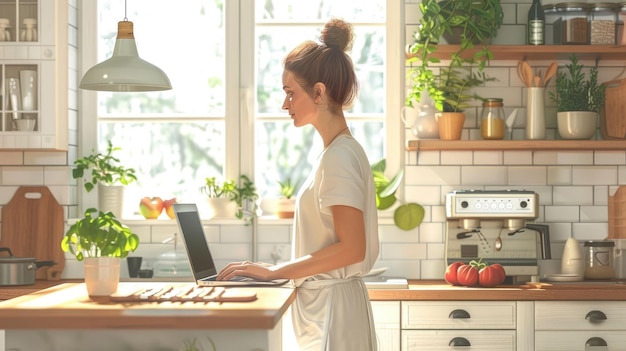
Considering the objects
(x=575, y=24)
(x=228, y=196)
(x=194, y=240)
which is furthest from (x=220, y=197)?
(x=575, y=24)

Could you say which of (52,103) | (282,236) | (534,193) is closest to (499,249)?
(534,193)

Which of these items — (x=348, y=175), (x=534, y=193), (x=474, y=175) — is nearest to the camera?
(x=348, y=175)

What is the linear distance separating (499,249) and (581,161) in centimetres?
72

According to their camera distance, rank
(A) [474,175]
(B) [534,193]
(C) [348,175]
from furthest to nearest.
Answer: (A) [474,175] → (B) [534,193] → (C) [348,175]

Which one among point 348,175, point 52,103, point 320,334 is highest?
point 52,103

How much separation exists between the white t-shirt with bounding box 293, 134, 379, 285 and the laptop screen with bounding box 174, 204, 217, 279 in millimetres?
435

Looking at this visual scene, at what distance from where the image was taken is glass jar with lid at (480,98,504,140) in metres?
4.64

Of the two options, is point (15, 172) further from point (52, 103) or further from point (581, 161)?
point (581, 161)

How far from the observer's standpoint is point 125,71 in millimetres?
3520

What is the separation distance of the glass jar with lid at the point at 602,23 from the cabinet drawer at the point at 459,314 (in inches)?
55.7

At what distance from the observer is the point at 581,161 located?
15.9ft

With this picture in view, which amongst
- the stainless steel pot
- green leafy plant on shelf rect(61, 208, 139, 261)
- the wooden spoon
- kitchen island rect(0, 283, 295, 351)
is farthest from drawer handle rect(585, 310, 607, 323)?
the stainless steel pot

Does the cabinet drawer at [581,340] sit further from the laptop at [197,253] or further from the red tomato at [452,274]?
the laptop at [197,253]

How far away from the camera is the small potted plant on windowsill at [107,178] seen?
484cm
